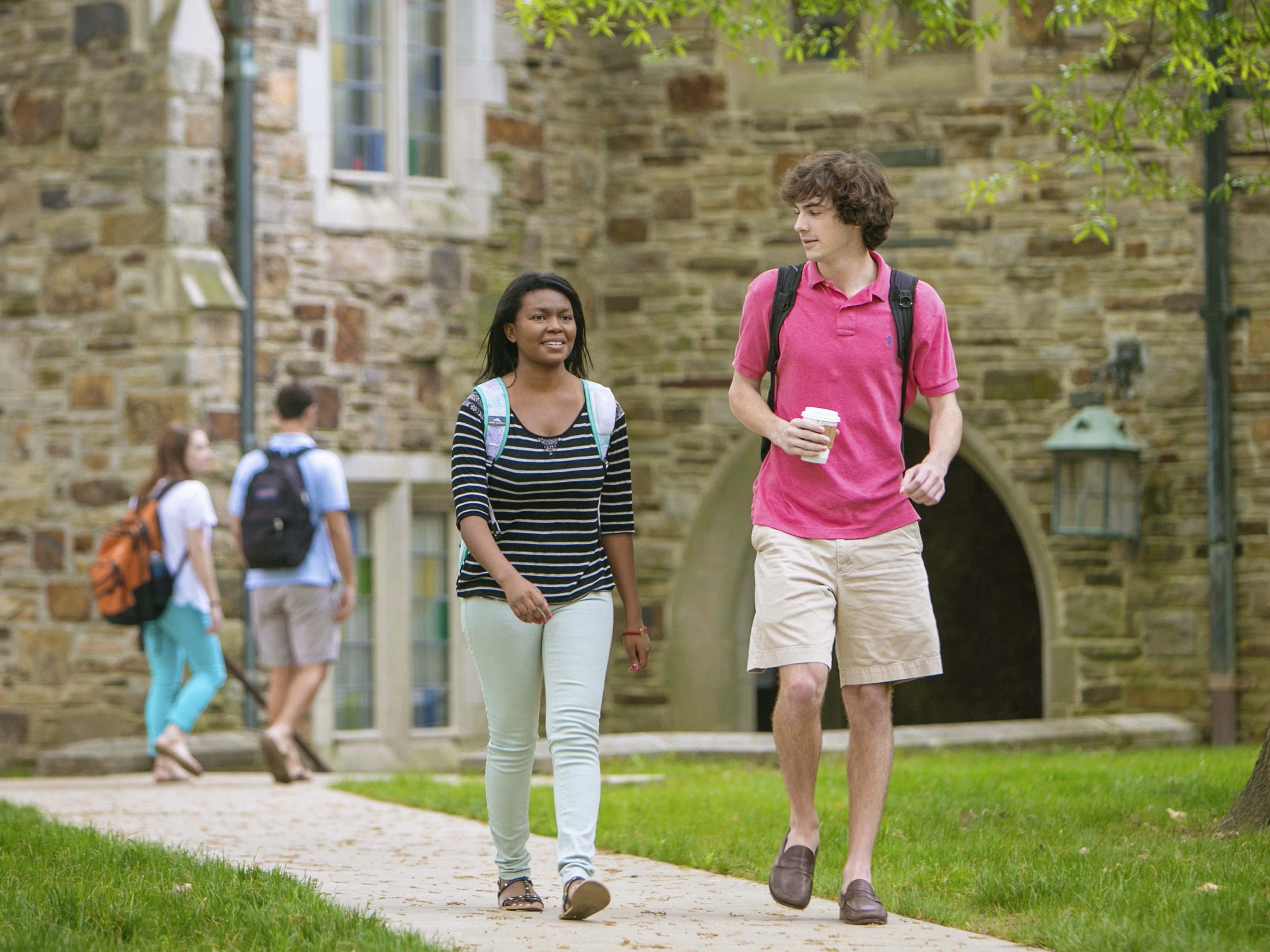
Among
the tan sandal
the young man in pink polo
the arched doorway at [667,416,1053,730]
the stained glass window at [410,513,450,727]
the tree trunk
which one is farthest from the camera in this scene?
the arched doorway at [667,416,1053,730]

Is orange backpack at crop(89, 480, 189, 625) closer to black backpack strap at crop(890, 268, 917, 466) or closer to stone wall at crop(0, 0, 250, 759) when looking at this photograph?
stone wall at crop(0, 0, 250, 759)

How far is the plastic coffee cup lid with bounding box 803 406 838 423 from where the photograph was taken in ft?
14.3

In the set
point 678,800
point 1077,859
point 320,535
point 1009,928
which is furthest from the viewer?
point 320,535

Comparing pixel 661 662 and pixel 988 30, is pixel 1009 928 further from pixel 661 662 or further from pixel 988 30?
pixel 661 662

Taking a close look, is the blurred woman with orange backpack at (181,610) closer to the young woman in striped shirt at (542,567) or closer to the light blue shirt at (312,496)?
the light blue shirt at (312,496)

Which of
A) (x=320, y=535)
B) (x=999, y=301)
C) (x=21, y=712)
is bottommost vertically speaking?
(x=21, y=712)

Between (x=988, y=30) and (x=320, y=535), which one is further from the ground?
(x=988, y=30)

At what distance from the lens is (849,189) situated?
4551 mm

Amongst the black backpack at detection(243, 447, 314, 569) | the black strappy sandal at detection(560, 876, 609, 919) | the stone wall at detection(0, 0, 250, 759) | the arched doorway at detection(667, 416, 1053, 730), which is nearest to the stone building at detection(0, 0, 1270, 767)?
the stone wall at detection(0, 0, 250, 759)

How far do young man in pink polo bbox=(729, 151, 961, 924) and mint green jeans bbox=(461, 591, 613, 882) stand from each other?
0.42 metres

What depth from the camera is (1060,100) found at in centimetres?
1013

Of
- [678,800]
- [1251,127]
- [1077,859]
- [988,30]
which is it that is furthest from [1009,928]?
[1251,127]

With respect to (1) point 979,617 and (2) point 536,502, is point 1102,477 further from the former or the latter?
(2) point 536,502

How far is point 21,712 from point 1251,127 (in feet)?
25.0
